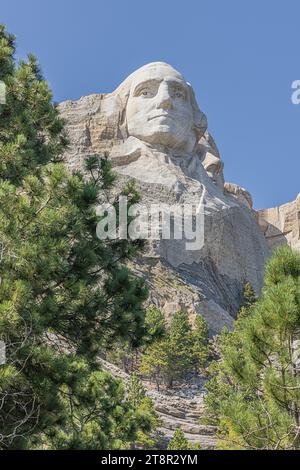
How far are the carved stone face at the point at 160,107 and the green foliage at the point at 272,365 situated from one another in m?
23.5

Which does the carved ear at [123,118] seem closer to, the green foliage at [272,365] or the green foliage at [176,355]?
the green foliage at [176,355]

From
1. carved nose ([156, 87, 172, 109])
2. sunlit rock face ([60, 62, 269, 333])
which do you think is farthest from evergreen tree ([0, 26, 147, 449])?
carved nose ([156, 87, 172, 109])

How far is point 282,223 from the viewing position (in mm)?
41469

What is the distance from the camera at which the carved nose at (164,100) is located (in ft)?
100.0

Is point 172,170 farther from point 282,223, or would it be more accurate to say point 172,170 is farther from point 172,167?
point 282,223

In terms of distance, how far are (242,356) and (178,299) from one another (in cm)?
1860

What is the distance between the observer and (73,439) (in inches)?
325

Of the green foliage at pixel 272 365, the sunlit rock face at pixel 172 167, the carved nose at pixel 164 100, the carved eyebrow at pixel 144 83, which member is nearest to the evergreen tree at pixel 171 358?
the sunlit rock face at pixel 172 167

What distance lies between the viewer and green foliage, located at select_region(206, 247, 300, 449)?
7.21 m

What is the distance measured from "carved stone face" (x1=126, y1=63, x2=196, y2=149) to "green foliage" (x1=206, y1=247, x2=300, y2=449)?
23481 mm

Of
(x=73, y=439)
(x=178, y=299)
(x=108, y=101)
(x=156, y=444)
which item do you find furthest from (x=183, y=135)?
(x=73, y=439)

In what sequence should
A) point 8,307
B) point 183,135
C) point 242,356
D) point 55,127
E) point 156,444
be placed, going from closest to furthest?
point 8,307 < point 242,356 < point 55,127 < point 156,444 < point 183,135

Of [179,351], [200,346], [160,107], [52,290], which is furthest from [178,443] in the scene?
[160,107]
